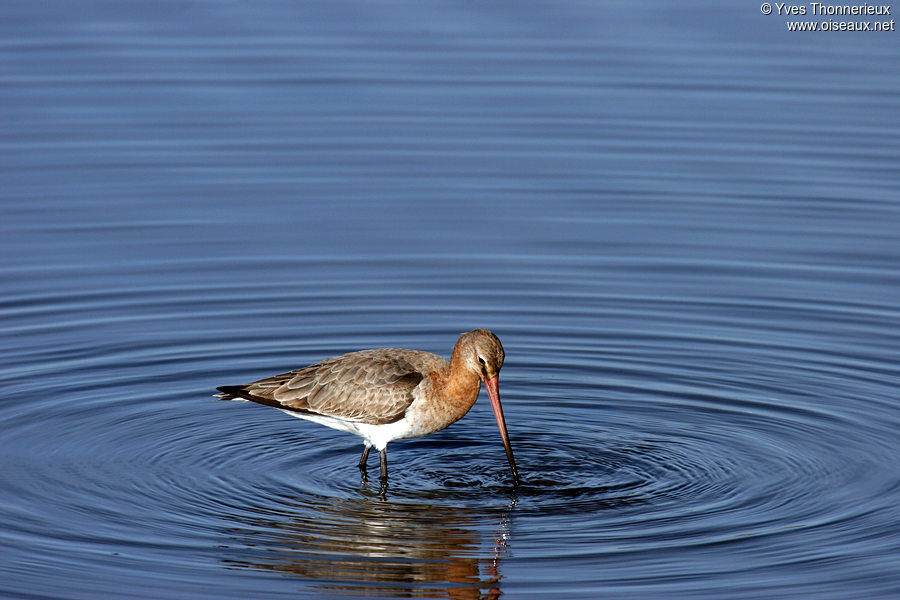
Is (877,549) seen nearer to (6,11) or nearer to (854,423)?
(854,423)

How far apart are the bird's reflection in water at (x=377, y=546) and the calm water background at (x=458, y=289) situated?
0.04 m

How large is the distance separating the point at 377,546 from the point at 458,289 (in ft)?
19.7

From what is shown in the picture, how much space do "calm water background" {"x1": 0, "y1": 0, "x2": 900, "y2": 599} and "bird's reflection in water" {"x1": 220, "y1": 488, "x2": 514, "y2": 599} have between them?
1.4 inches

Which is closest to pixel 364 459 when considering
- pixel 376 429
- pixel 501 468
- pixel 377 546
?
pixel 376 429

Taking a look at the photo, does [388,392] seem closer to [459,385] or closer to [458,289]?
[459,385]

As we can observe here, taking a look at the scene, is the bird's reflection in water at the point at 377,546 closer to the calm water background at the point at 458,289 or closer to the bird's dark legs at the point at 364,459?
the calm water background at the point at 458,289

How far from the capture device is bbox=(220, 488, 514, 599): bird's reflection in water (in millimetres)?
11023

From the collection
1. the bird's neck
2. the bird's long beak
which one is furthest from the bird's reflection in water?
the bird's neck

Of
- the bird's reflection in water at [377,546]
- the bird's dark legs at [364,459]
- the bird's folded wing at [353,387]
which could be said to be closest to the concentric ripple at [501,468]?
the bird's reflection in water at [377,546]

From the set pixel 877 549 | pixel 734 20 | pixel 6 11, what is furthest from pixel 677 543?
pixel 6 11

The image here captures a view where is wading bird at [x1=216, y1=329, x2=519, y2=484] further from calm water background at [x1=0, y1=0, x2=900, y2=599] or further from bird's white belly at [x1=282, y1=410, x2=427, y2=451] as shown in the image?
calm water background at [x1=0, y1=0, x2=900, y2=599]

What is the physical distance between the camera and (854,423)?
14.1 metres

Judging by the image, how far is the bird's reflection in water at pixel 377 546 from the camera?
11.0 metres

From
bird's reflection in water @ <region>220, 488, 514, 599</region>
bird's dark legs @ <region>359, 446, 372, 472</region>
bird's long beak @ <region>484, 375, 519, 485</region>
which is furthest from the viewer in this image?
bird's dark legs @ <region>359, 446, 372, 472</region>
